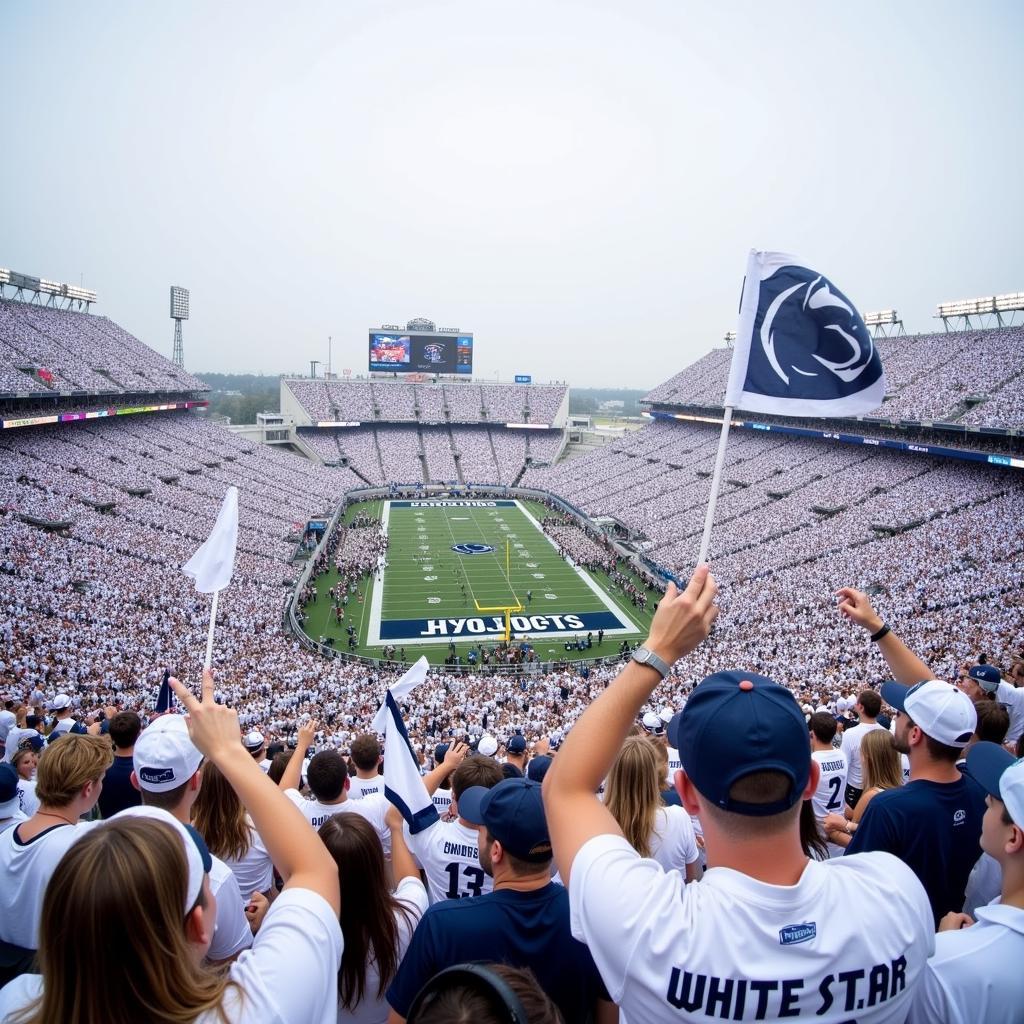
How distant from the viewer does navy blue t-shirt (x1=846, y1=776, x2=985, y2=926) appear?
117 inches

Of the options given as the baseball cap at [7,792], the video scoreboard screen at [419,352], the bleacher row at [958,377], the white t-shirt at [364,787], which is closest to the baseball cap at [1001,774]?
the white t-shirt at [364,787]

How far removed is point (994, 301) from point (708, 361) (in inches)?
1028

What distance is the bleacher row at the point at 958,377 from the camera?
1291 inches

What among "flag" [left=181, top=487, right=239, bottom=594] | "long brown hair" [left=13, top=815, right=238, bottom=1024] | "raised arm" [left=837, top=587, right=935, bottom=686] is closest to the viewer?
"long brown hair" [left=13, top=815, right=238, bottom=1024]

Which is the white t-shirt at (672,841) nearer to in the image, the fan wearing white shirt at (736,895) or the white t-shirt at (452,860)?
the white t-shirt at (452,860)

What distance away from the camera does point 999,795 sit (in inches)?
90.7

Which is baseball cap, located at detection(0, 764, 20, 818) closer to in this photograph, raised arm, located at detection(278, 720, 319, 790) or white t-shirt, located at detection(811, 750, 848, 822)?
raised arm, located at detection(278, 720, 319, 790)

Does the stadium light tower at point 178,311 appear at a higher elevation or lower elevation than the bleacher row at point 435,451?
higher

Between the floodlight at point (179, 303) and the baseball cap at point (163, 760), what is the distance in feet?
237

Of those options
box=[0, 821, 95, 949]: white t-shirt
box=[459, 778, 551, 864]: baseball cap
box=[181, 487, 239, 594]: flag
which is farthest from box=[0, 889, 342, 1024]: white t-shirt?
box=[181, 487, 239, 594]: flag

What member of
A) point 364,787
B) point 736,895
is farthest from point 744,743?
point 364,787

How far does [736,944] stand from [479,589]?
101 feet

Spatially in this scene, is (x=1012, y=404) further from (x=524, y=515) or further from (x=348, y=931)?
(x=348, y=931)

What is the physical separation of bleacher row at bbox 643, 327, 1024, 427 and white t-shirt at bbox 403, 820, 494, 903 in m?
35.0
